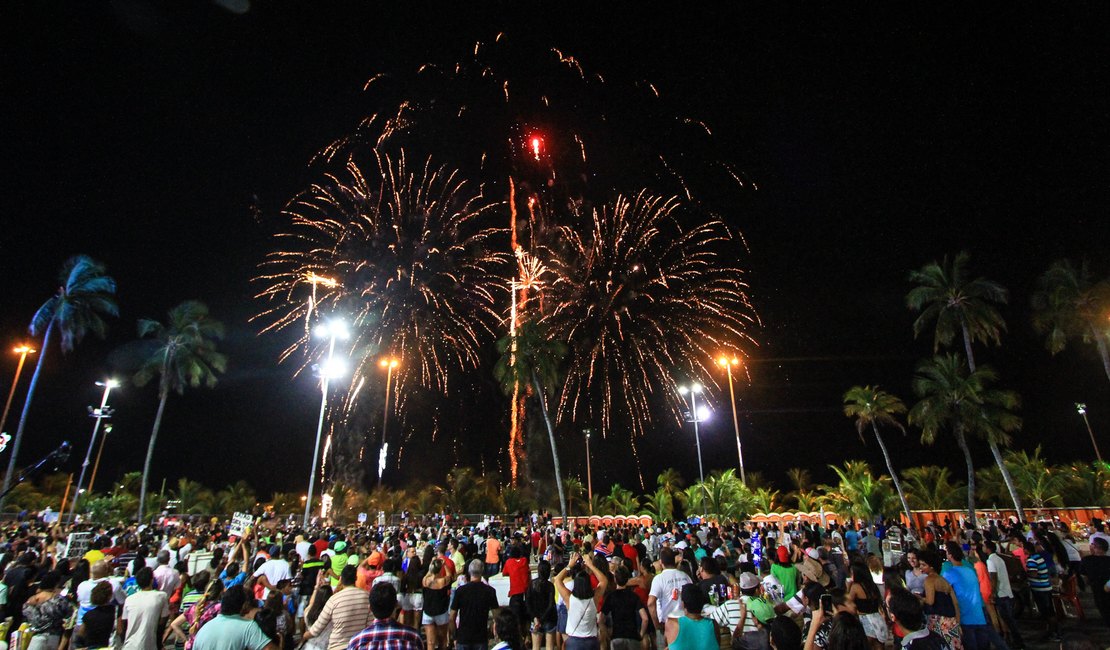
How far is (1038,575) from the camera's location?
11562 mm

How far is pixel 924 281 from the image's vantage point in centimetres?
4212

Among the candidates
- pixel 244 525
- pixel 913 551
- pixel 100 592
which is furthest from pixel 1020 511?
pixel 100 592

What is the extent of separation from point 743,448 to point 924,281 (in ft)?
128

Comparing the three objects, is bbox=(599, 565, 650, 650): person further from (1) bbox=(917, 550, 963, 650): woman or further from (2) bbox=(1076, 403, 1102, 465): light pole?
(2) bbox=(1076, 403, 1102, 465): light pole

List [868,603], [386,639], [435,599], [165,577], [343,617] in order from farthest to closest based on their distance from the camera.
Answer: [165,577] → [435,599] → [868,603] → [343,617] → [386,639]

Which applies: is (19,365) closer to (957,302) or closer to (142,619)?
(142,619)

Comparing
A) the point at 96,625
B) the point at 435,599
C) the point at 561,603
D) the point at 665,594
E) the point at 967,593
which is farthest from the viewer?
the point at 435,599

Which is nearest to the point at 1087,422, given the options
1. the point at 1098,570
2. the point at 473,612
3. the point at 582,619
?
the point at 1098,570

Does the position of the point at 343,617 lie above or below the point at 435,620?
above

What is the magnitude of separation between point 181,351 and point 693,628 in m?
51.0

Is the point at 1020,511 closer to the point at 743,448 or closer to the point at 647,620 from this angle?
the point at 647,620

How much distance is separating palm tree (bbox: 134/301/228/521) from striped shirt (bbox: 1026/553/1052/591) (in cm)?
5111

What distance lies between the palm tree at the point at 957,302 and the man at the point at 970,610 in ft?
127

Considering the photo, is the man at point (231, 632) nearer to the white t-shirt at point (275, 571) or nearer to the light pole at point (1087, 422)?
the white t-shirt at point (275, 571)
